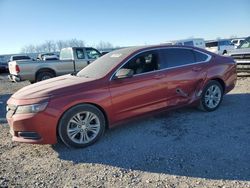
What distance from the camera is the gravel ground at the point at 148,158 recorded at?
3.52 m

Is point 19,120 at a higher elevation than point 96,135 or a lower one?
higher

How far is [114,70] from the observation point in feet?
16.2

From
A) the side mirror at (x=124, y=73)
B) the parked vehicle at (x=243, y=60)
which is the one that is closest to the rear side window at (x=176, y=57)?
the side mirror at (x=124, y=73)

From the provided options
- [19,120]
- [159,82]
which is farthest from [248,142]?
[19,120]

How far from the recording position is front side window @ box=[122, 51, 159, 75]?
5223 mm

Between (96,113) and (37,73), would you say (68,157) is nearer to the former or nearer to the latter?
(96,113)

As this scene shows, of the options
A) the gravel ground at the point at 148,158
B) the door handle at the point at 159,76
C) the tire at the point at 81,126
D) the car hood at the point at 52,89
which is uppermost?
the door handle at the point at 159,76

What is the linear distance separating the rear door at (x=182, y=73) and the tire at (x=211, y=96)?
0.90ft

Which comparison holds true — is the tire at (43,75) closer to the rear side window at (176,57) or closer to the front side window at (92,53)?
the front side window at (92,53)

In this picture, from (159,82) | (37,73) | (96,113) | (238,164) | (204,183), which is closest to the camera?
(204,183)

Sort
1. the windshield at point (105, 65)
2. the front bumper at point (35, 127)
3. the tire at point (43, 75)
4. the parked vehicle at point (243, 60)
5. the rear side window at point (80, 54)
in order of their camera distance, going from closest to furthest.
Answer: the front bumper at point (35, 127), the windshield at point (105, 65), the parked vehicle at point (243, 60), the tire at point (43, 75), the rear side window at point (80, 54)

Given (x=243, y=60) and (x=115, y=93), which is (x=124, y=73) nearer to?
(x=115, y=93)

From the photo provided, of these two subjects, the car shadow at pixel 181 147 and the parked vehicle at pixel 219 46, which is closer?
the car shadow at pixel 181 147

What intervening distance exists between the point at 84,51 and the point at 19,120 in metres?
9.75
